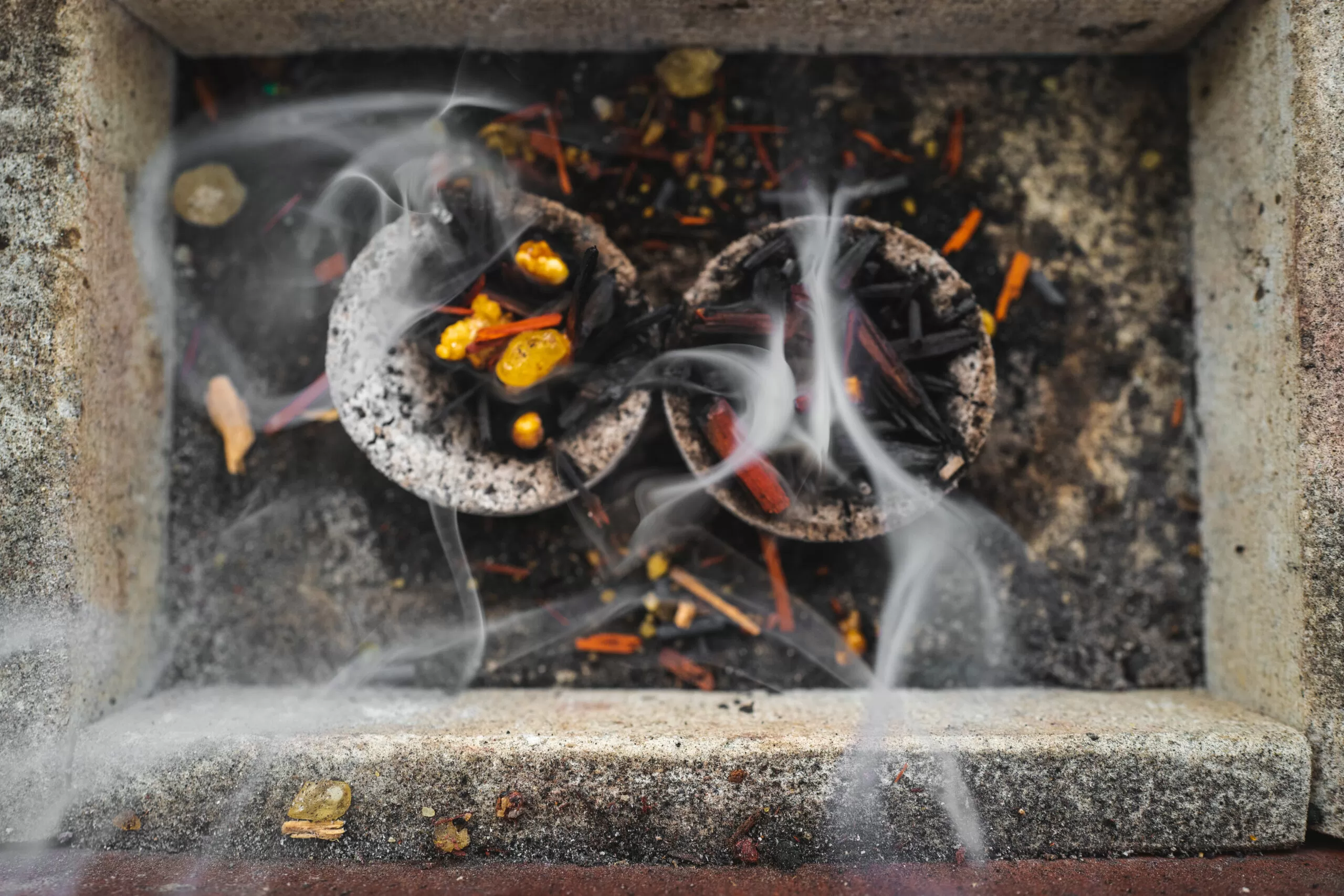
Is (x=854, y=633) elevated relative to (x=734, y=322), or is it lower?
lower

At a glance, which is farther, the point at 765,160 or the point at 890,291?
the point at 765,160

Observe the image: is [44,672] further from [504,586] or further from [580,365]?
[580,365]

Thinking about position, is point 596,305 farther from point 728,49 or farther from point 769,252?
point 728,49

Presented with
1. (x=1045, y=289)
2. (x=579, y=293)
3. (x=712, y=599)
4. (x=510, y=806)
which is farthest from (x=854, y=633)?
(x=579, y=293)

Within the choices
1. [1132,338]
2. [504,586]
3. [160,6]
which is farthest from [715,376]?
[160,6]

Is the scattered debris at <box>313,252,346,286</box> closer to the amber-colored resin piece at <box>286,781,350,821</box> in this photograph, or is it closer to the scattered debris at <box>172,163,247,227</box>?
the scattered debris at <box>172,163,247,227</box>

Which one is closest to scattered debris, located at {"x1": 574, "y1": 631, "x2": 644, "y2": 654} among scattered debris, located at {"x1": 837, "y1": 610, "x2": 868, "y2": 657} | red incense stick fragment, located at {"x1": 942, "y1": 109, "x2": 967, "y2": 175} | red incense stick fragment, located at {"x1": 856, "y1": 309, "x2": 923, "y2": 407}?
scattered debris, located at {"x1": 837, "y1": 610, "x2": 868, "y2": 657}
